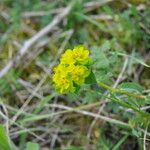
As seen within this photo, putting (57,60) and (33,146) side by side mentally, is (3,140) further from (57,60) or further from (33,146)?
(57,60)

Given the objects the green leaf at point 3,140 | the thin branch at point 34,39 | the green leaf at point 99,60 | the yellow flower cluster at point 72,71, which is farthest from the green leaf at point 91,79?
the thin branch at point 34,39

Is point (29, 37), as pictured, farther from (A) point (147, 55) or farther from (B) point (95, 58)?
(B) point (95, 58)

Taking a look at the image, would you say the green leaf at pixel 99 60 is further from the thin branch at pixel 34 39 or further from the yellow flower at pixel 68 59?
the thin branch at pixel 34 39

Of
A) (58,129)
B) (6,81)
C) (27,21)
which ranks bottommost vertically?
(58,129)

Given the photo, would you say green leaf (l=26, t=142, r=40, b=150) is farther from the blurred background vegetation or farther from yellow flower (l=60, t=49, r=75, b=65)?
yellow flower (l=60, t=49, r=75, b=65)

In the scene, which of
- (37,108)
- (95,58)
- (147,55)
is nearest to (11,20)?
(37,108)
